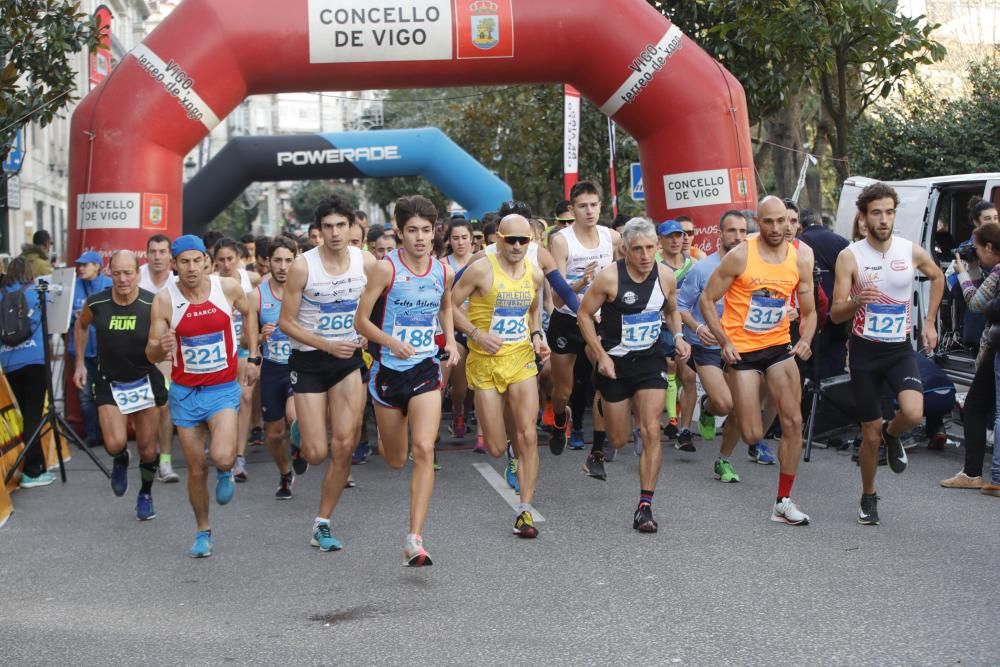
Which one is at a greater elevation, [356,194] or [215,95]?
[356,194]

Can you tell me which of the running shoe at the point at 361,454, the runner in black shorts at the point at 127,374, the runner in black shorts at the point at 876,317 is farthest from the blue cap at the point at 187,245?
the runner in black shorts at the point at 876,317

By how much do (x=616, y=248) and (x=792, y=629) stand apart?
5.27 m

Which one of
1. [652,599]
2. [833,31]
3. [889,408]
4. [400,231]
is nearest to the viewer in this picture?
[652,599]

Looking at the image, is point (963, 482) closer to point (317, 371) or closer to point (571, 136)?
point (317, 371)

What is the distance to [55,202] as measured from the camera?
4356 cm

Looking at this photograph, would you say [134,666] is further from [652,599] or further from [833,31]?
[833,31]

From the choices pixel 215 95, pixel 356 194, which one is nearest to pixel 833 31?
pixel 215 95

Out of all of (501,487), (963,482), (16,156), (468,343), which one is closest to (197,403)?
(468,343)

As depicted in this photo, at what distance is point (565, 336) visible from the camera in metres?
9.73

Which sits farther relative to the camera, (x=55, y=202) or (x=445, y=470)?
(x=55, y=202)

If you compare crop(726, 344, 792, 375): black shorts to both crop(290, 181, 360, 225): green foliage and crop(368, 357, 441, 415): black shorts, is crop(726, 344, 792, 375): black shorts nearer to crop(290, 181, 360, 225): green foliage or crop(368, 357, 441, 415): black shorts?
crop(368, 357, 441, 415): black shorts

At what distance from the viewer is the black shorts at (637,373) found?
25.4 feet

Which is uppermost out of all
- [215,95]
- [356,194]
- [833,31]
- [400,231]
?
[356,194]

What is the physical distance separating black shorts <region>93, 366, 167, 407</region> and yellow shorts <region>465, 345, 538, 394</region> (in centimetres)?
222
